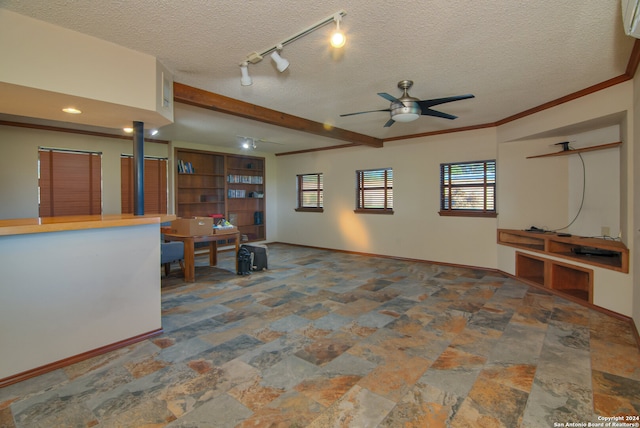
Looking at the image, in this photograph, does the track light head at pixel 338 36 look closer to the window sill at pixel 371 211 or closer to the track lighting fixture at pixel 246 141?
the track lighting fixture at pixel 246 141

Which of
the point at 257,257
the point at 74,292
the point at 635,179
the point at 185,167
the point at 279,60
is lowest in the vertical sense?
the point at 257,257

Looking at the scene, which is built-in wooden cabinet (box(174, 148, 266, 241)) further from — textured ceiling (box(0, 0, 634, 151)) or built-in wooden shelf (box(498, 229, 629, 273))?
built-in wooden shelf (box(498, 229, 629, 273))

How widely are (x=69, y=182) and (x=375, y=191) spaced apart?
5906mm

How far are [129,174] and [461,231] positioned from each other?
6.55 meters

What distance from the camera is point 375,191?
693 cm

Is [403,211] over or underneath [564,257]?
over

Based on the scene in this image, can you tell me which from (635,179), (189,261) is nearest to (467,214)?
(635,179)

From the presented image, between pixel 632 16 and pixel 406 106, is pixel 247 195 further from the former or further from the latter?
pixel 632 16

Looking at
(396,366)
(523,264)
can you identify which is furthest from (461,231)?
(396,366)

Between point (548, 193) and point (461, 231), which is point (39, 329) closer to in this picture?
point (461, 231)

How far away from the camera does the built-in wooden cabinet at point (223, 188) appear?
7.03 metres

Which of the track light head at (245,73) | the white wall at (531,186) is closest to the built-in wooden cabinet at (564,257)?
the white wall at (531,186)

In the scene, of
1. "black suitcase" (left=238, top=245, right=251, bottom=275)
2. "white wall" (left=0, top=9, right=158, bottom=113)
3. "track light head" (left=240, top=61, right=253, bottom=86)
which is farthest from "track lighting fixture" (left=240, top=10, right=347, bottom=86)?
"black suitcase" (left=238, top=245, right=251, bottom=275)

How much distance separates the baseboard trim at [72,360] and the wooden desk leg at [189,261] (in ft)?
6.25
